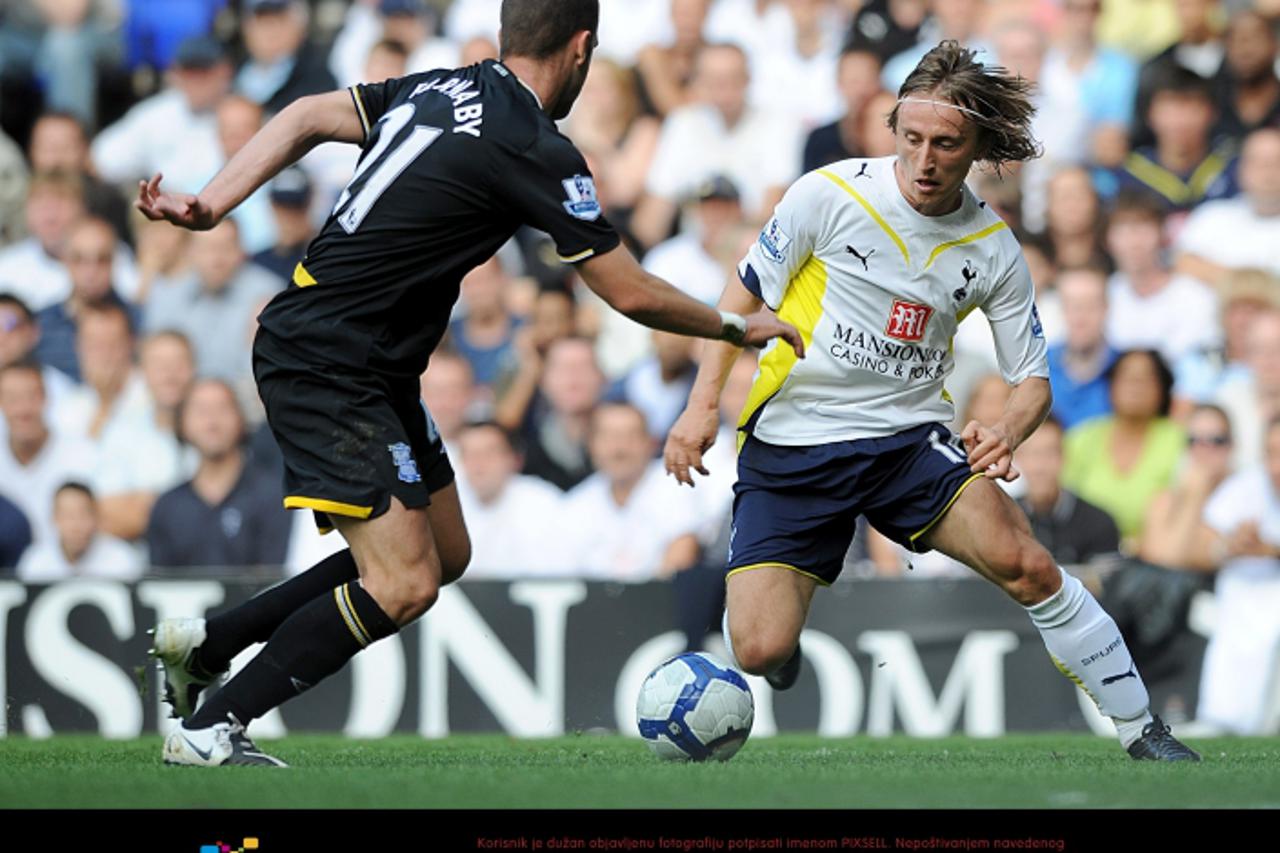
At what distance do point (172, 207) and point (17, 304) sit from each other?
266 inches

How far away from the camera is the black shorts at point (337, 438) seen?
5.93m

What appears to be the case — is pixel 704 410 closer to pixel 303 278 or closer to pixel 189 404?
pixel 303 278

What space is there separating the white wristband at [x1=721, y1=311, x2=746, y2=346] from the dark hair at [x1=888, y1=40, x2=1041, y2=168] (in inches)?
47.9

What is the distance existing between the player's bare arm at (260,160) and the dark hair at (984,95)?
6.27 ft

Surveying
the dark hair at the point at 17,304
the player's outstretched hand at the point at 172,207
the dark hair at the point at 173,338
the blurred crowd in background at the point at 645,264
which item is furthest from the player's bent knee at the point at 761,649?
the dark hair at the point at 17,304

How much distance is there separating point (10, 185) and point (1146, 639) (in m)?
7.81

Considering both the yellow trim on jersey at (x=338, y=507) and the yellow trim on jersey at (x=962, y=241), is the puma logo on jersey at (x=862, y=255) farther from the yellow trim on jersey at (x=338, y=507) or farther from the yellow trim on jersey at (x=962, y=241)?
the yellow trim on jersey at (x=338, y=507)

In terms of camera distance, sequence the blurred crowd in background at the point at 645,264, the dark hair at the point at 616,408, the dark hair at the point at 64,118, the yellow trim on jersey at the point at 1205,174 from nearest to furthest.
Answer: the blurred crowd in background at the point at 645,264 < the dark hair at the point at 616,408 < the yellow trim on jersey at the point at 1205,174 < the dark hair at the point at 64,118

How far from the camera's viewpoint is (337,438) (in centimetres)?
595

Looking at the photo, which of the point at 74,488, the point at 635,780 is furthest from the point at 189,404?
the point at 635,780

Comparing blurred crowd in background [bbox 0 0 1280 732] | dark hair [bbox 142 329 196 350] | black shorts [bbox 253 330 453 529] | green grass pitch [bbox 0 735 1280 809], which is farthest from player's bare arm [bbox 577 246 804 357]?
dark hair [bbox 142 329 196 350]

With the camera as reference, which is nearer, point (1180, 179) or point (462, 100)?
point (462, 100)

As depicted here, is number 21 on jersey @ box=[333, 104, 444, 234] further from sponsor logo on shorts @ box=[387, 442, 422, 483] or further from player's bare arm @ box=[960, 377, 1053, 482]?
player's bare arm @ box=[960, 377, 1053, 482]

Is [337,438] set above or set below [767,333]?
below
